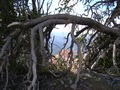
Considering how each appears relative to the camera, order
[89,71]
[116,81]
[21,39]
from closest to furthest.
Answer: [21,39] < [116,81] < [89,71]

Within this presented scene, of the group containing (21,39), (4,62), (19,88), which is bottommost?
(19,88)

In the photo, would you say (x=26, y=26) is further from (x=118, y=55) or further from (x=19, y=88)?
(x=118, y=55)

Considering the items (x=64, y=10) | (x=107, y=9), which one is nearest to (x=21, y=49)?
(x=64, y=10)

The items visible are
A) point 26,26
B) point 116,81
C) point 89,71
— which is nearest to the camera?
point 26,26

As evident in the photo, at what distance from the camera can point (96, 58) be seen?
6.36m

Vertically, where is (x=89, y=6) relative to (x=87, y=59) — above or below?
above

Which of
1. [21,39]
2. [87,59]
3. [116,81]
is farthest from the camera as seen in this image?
[87,59]

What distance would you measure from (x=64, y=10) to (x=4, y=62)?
3098 mm

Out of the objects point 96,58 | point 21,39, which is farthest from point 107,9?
point 21,39

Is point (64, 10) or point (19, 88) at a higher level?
point (64, 10)

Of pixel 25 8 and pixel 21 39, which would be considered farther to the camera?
pixel 25 8

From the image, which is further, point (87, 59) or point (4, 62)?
point (87, 59)

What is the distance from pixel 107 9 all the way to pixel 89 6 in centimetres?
48

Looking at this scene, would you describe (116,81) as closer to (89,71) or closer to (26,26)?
(89,71)
